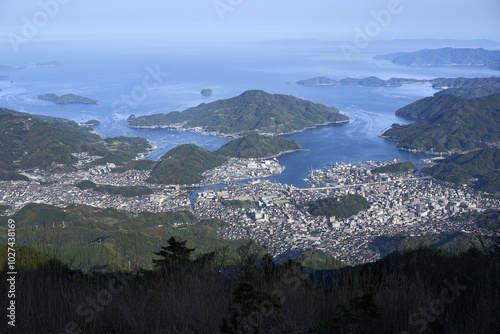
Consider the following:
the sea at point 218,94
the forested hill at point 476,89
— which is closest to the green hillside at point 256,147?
the sea at point 218,94

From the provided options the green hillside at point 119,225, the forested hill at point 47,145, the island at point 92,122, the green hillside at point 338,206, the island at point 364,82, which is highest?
the island at point 364,82

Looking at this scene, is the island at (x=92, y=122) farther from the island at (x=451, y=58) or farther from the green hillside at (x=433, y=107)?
the island at (x=451, y=58)

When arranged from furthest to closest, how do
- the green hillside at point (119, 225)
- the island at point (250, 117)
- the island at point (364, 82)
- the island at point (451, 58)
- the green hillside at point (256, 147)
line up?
the island at point (451, 58)
the island at point (364, 82)
the island at point (250, 117)
the green hillside at point (256, 147)
the green hillside at point (119, 225)

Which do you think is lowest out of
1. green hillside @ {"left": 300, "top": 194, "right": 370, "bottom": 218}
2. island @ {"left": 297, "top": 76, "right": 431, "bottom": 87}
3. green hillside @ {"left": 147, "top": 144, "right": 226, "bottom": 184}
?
green hillside @ {"left": 300, "top": 194, "right": 370, "bottom": 218}

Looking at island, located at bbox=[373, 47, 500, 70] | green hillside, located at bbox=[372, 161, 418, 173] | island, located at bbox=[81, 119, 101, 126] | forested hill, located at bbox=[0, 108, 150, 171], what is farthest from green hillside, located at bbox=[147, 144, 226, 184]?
island, located at bbox=[373, 47, 500, 70]

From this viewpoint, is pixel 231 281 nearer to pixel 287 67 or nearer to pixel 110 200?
pixel 110 200

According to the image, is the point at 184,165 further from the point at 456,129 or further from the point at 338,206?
the point at 456,129

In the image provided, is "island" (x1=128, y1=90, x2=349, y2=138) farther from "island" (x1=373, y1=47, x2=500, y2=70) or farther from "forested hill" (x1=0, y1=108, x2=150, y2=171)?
"island" (x1=373, y1=47, x2=500, y2=70)
